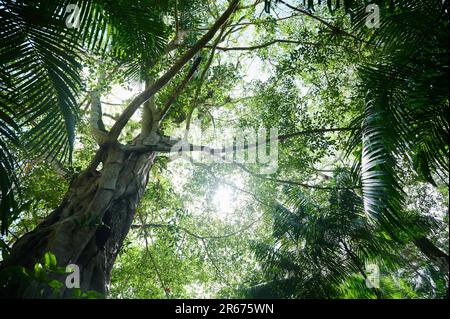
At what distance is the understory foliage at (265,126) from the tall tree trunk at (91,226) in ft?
1.01

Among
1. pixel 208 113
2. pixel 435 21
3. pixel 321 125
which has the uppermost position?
pixel 208 113

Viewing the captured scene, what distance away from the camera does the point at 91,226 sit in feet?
10.4

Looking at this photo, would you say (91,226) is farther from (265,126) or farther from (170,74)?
(265,126)

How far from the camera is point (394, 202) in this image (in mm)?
1916

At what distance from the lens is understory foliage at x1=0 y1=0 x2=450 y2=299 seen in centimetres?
211

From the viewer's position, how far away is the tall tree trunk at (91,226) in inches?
110

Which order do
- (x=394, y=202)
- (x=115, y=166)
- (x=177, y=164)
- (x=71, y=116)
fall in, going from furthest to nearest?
(x=177, y=164) < (x=115, y=166) < (x=71, y=116) < (x=394, y=202)

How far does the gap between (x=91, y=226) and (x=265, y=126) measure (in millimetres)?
4383

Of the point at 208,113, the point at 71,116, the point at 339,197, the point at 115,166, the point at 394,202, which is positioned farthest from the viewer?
the point at 208,113

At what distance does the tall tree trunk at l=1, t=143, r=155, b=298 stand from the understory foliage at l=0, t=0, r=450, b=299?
1.01 ft

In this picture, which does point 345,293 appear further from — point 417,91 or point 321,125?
point 417,91

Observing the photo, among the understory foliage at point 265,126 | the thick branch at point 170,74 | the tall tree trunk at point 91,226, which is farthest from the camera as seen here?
the thick branch at point 170,74

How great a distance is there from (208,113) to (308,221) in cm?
386
